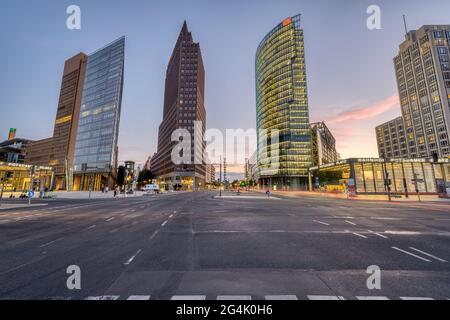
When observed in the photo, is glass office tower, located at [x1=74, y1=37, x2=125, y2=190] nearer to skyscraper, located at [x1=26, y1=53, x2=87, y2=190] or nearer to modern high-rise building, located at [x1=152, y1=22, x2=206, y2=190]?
skyscraper, located at [x1=26, y1=53, x2=87, y2=190]

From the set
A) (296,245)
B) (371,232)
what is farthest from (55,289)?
(371,232)

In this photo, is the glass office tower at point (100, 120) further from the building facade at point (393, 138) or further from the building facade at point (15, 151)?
the building facade at point (393, 138)

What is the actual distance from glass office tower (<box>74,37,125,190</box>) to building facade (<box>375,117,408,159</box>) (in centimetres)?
15393

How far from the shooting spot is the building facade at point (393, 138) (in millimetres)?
122312

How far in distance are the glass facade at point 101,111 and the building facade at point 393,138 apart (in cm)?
15344

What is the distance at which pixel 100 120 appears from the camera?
3659 inches

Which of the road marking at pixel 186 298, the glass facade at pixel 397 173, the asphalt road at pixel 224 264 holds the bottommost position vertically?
the asphalt road at pixel 224 264

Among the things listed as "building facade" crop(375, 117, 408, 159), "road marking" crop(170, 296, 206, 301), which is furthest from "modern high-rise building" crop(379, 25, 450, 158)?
"road marking" crop(170, 296, 206, 301)

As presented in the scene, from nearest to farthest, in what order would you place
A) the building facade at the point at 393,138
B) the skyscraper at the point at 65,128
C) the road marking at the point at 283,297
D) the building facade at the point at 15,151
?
the road marking at the point at 283,297 → the skyscraper at the point at 65,128 → the building facade at the point at 15,151 → the building facade at the point at 393,138

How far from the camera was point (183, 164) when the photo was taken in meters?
122

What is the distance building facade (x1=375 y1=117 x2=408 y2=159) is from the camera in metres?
122

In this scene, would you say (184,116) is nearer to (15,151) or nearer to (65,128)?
(65,128)

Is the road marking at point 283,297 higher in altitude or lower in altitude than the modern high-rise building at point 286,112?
lower

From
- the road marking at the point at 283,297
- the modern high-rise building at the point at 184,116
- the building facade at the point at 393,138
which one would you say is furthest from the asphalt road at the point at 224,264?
the building facade at the point at 393,138
